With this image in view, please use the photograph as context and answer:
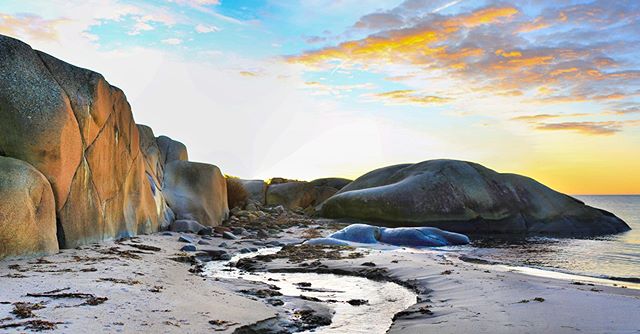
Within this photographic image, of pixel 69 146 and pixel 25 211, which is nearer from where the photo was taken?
pixel 25 211

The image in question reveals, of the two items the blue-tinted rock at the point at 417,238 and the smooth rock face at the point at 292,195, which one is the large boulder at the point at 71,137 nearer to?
the blue-tinted rock at the point at 417,238

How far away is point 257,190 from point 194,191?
1925 centimetres

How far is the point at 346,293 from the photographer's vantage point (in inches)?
286

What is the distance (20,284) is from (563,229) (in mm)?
23353

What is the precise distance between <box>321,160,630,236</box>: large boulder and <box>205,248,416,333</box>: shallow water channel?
1528cm

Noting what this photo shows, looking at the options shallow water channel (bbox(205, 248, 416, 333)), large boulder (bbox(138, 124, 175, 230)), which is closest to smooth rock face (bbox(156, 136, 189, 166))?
large boulder (bbox(138, 124, 175, 230))

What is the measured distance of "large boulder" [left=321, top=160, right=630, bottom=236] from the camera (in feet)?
78.9

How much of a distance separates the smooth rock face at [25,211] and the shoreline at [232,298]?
26cm

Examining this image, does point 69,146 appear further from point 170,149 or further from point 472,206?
point 472,206

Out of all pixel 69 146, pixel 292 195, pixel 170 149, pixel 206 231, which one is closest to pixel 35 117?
pixel 69 146

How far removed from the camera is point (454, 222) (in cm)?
2409

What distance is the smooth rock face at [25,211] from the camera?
6875 mm

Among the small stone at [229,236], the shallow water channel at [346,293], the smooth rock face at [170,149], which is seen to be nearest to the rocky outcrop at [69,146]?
the small stone at [229,236]

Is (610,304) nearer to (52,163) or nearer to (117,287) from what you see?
(117,287)
